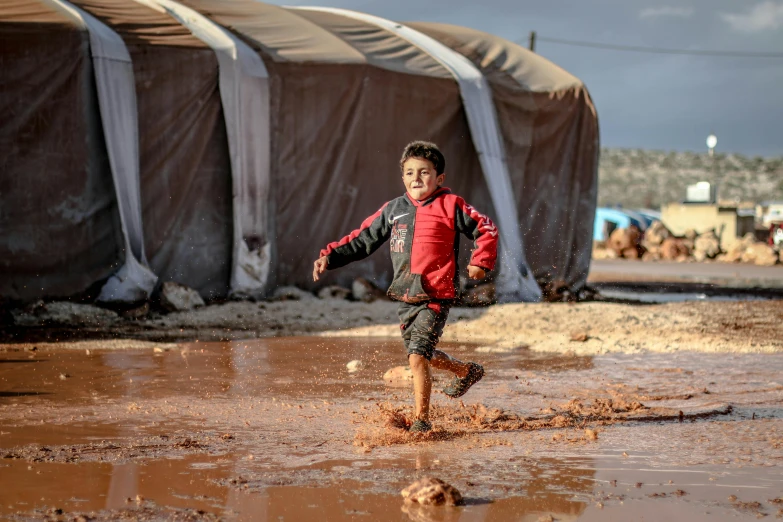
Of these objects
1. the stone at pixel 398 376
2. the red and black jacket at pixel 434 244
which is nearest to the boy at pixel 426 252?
the red and black jacket at pixel 434 244

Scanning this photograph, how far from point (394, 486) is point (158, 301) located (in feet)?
23.2

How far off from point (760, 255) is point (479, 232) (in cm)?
2344

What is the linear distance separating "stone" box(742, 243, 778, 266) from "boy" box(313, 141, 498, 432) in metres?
23.0

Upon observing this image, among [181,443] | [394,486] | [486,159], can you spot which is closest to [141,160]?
[486,159]

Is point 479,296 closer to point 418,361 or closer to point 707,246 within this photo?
point 418,361

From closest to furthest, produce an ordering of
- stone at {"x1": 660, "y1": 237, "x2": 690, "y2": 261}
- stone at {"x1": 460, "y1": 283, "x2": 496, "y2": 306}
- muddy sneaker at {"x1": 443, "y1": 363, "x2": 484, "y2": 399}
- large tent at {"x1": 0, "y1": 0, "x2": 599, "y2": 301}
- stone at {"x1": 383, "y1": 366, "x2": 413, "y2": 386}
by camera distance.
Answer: muddy sneaker at {"x1": 443, "y1": 363, "x2": 484, "y2": 399} → stone at {"x1": 383, "y1": 366, "x2": 413, "y2": 386} → large tent at {"x1": 0, "y1": 0, "x2": 599, "y2": 301} → stone at {"x1": 460, "y1": 283, "x2": 496, "y2": 306} → stone at {"x1": 660, "y1": 237, "x2": 690, "y2": 261}

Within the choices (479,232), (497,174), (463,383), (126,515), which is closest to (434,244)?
(479,232)

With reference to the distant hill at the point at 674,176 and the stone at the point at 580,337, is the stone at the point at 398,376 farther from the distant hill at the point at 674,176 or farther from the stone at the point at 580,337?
the distant hill at the point at 674,176

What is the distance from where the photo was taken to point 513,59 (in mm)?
14016

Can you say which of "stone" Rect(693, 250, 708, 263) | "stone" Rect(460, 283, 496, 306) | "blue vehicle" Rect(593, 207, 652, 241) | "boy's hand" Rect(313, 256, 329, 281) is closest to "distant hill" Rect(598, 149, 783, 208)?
"blue vehicle" Rect(593, 207, 652, 241)

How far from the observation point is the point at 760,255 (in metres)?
26.0

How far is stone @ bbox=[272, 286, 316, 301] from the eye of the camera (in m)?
11.0

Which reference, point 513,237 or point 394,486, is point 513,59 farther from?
point 394,486

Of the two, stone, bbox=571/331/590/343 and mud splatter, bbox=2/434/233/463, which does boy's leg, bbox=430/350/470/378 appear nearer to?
mud splatter, bbox=2/434/233/463
